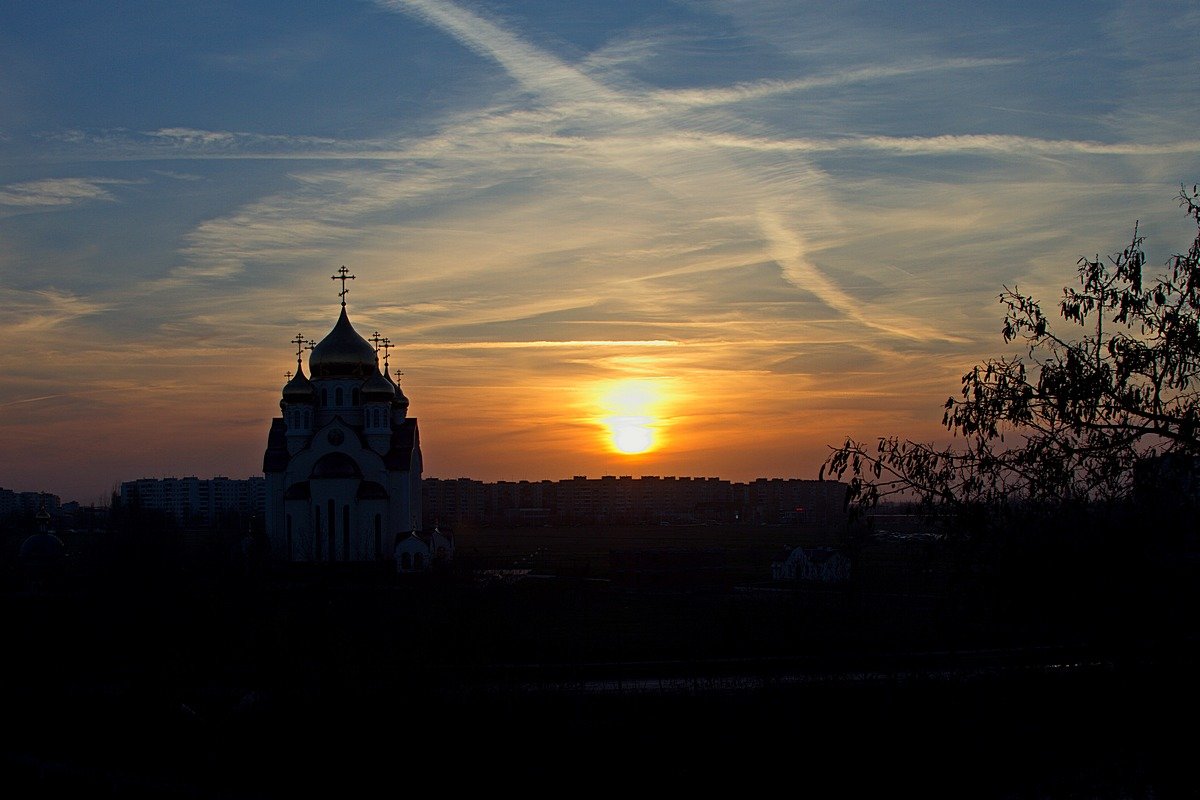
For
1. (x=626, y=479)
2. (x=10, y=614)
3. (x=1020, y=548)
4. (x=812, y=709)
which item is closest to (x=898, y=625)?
(x=812, y=709)

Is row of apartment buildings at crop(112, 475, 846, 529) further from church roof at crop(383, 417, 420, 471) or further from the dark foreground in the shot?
the dark foreground

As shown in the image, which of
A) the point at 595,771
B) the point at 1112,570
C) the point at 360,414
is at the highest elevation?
the point at 360,414

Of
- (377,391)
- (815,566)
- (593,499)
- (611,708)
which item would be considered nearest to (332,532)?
(377,391)

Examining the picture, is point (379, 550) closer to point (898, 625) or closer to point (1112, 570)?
point (898, 625)

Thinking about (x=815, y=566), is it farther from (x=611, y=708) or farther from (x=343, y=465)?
(x=611, y=708)

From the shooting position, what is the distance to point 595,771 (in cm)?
1661

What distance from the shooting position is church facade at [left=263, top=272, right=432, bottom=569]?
49188mm

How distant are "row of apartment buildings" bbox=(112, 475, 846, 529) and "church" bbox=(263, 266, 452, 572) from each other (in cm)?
10034

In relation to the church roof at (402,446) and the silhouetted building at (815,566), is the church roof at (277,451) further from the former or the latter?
the silhouetted building at (815,566)

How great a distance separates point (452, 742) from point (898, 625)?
54.2 ft

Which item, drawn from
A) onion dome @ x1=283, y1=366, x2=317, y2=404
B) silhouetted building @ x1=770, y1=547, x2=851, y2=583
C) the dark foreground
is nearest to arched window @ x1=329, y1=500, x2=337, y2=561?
onion dome @ x1=283, y1=366, x2=317, y2=404

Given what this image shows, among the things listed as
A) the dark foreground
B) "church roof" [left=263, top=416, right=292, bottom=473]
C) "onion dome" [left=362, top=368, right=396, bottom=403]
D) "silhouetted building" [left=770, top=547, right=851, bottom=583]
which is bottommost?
the dark foreground

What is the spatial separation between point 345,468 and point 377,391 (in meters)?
3.66

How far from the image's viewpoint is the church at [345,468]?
49188mm
